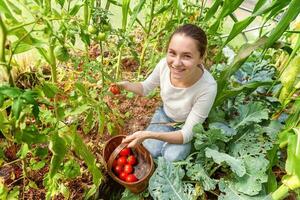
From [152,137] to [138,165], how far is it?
195 millimetres

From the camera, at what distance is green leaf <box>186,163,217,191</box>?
4.21ft

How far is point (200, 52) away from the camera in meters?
1.21

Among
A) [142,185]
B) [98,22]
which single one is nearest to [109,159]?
[142,185]

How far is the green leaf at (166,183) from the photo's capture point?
1255 millimetres

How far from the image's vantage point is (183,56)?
3.93 ft

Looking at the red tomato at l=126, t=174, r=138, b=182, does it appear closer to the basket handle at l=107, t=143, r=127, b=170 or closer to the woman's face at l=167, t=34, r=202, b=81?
the basket handle at l=107, t=143, r=127, b=170

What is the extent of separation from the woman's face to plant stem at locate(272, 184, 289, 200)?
498 mm

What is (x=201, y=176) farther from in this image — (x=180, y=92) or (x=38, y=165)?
(x=38, y=165)

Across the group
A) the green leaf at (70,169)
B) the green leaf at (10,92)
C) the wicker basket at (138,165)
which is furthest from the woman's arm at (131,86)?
the green leaf at (10,92)

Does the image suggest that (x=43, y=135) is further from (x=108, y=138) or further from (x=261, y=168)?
(x=261, y=168)

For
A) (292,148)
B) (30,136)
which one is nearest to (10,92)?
(30,136)

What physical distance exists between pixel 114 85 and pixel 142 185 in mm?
385

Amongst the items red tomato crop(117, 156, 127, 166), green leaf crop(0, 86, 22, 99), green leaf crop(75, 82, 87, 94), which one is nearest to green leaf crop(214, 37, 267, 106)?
red tomato crop(117, 156, 127, 166)

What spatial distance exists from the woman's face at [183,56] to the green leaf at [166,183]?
0.33 m
